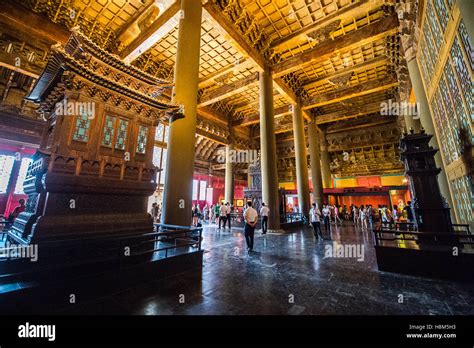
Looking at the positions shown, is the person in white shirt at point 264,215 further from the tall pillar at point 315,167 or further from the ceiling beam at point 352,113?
the ceiling beam at point 352,113

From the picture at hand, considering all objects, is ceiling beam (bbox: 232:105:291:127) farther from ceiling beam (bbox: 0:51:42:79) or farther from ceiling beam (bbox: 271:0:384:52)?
ceiling beam (bbox: 0:51:42:79)

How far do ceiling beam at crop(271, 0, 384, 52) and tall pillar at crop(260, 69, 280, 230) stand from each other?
2.03m

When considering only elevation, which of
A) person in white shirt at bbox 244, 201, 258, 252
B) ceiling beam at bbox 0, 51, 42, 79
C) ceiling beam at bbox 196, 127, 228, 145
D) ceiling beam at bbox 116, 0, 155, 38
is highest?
ceiling beam at bbox 116, 0, 155, 38

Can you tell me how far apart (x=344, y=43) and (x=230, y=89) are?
775 cm

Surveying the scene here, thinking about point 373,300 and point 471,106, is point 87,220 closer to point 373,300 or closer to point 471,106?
point 373,300

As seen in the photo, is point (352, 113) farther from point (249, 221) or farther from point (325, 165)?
point (249, 221)

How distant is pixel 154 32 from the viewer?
9.62 m

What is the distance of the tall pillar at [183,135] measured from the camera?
5504 millimetres

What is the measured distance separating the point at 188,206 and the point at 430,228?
6546mm

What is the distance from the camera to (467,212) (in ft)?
18.3

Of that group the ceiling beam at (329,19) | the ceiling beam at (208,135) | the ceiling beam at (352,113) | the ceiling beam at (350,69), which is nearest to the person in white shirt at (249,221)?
the ceiling beam at (329,19)

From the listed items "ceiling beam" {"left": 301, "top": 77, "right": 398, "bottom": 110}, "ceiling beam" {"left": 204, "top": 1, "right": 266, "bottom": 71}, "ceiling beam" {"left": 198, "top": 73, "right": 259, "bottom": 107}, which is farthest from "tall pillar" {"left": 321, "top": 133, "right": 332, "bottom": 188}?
"ceiling beam" {"left": 204, "top": 1, "right": 266, "bottom": 71}

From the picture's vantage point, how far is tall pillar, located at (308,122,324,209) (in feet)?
57.4

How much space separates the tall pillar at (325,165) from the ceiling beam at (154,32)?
19.0 m
